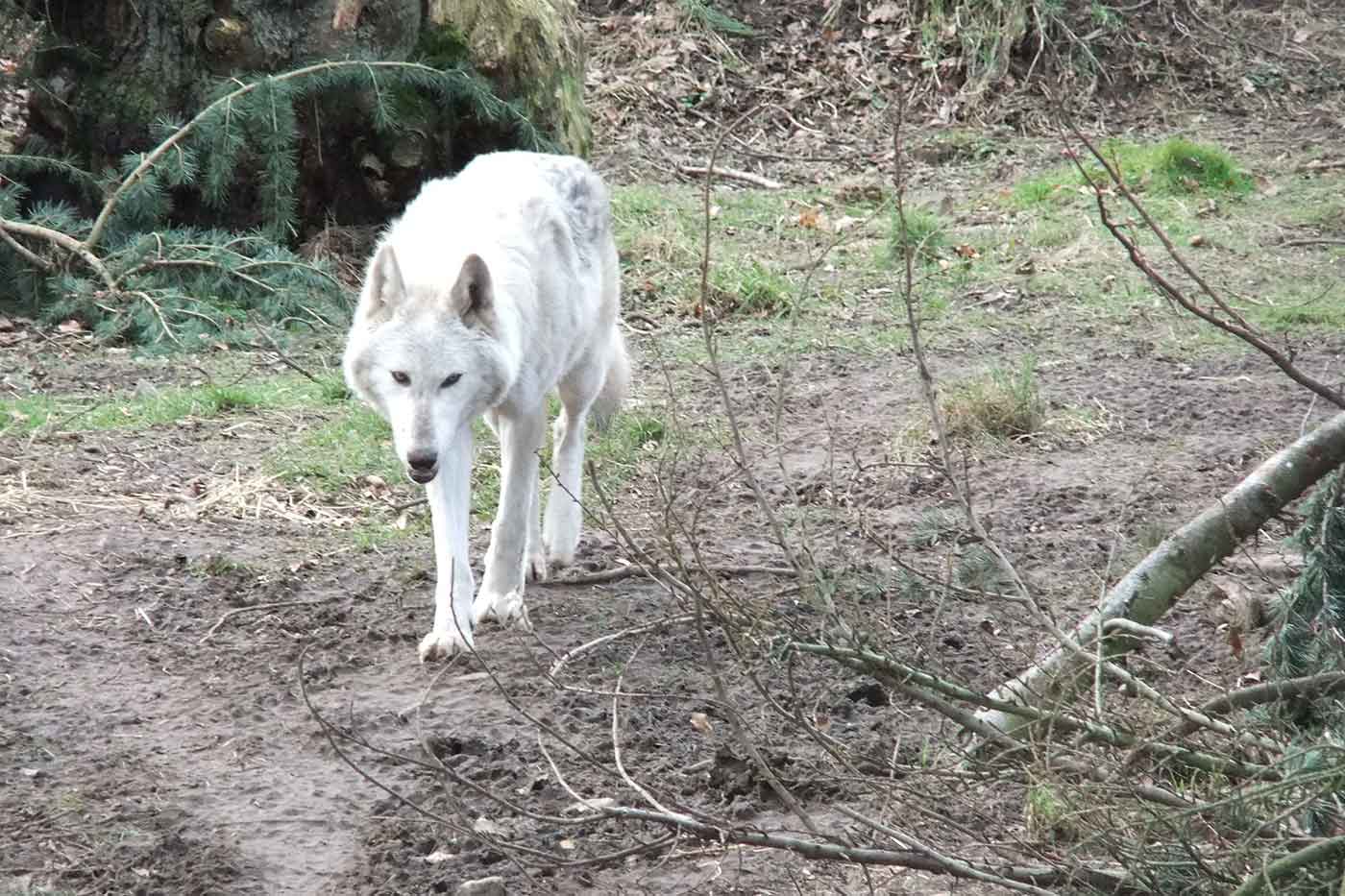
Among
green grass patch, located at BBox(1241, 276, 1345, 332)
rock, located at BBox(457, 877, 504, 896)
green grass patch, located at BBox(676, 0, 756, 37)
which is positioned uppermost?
green grass patch, located at BBox(676, 0, 756, 37)

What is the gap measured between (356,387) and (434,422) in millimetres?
400

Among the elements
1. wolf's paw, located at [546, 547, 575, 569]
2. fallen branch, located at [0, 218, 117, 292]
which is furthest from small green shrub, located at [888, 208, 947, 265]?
fallen branch, located at [0, 218, 117, 292]

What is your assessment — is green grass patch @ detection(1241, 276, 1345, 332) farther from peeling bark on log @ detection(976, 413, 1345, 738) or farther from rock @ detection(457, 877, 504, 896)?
rock @ detection(457, 877, 504, 896)

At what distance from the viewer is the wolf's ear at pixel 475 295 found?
4684 millimetres

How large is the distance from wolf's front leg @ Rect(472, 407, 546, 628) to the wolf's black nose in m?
0.65

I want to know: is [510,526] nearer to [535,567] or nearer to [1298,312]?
[535,567]

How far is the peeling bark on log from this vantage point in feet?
10.9

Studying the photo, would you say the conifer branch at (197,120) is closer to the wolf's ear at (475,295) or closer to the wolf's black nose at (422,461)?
the wolf's ear at (475,295)

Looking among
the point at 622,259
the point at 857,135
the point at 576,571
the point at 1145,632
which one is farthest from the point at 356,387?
the point at 857,135

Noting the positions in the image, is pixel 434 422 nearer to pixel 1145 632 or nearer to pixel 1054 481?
pixel 1145 632

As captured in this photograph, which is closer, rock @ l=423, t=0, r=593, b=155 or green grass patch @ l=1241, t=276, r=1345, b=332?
green grass patch @ l=1241, t=276, r=1345, b=332

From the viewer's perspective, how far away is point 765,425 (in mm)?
7238

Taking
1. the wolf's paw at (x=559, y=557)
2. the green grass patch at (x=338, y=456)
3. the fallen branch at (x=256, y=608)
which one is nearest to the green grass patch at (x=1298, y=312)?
the wolf's paw at (x=559, y=557)

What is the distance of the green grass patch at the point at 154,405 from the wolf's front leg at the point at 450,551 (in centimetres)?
276
